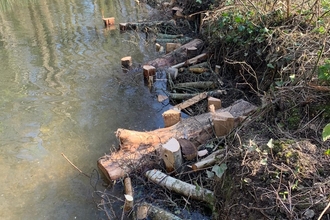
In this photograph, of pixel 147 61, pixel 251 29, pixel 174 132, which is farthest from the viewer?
pixel 147 61

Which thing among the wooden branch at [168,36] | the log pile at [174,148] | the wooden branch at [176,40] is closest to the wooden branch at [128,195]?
the log pile at [174,148]

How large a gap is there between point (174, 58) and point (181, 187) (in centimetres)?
417

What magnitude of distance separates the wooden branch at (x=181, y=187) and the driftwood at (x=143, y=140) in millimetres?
324

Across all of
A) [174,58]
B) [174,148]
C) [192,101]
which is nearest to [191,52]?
[174,58]

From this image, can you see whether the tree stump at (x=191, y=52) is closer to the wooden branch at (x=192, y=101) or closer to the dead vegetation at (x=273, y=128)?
the dead vegetation at (x=273, y=128)

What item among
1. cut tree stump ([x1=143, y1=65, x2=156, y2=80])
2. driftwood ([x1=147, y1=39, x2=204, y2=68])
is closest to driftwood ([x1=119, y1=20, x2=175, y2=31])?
driftwood ([x1=147, y1=39, x2=204, y2=68])

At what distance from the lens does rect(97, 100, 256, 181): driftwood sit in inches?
147

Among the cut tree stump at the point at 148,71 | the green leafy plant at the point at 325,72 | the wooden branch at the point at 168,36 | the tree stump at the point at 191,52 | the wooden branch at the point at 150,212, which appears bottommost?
the wooden branch at the point at 150,212

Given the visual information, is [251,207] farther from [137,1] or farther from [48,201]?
[137,1]

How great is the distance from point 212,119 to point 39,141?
271 centimetres

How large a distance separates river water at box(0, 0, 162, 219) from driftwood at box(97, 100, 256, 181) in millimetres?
414

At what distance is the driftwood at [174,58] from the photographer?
6.82 metres

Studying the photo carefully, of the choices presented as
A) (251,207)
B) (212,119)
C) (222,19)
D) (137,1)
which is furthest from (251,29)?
(137,1)

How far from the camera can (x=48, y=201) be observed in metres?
3.57
